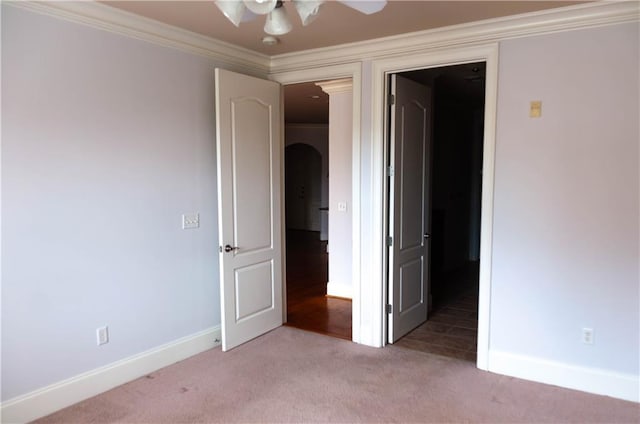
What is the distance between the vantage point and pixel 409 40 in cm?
345

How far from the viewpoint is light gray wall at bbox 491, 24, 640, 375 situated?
2.82 meters

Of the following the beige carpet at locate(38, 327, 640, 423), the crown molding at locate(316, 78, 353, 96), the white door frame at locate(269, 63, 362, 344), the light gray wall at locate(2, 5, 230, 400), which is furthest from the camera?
the crown molding at locate(316, 78, 353, 96)

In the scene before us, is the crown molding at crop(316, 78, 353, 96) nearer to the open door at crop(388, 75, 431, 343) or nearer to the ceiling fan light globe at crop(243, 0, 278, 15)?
the open door at crop(388, 75, 431, 343)

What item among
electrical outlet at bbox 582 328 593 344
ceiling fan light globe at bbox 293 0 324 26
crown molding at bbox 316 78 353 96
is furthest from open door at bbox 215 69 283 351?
electrical outlet at bbox 582 328 593 344

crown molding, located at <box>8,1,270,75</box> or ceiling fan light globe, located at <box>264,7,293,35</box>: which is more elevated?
crown molding, located at <box>8,1,270,75</box>

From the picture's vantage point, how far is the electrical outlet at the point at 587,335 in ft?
9.76

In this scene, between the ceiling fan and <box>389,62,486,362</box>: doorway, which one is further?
<box>389,62,486,362</box>: doorway

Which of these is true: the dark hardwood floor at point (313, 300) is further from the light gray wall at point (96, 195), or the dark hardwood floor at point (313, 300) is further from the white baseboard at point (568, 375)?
the white baseboard at point (568, 375)

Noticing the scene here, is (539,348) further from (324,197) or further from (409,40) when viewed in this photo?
(324,197)

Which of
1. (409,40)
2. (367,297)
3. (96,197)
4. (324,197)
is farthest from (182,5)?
(324,197)

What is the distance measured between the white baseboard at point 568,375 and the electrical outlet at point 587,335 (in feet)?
0.61

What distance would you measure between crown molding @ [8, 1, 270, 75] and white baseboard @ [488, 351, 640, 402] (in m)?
3.12

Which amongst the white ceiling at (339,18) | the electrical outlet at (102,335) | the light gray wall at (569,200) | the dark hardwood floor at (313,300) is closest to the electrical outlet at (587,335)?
the light gray wall at (569,200)

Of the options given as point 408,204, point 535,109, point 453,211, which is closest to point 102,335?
point 408,204
